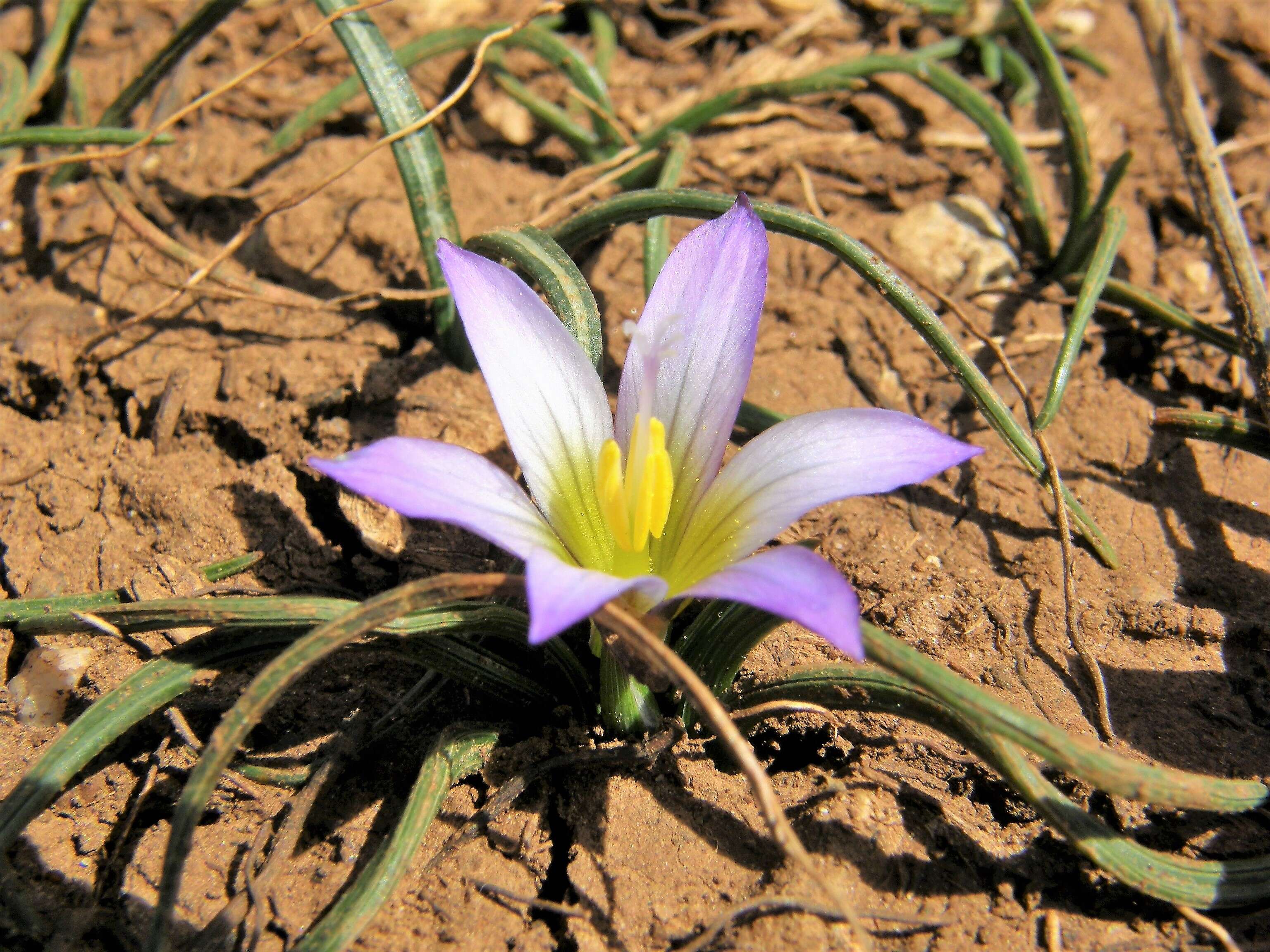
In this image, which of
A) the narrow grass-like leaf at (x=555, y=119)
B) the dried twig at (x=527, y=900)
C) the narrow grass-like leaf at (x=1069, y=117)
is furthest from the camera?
the narrow grass-like leaf at (x=555, y=119)

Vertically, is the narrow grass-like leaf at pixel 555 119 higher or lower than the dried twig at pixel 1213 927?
higher

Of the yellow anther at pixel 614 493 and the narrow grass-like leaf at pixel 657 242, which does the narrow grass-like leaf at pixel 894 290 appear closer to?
the narrow grass-like leaf at pixel 657 242

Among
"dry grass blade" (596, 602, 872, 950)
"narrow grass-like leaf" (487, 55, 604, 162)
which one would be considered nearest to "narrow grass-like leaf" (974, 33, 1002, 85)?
"narrow grass-like leaf" (487, 55, 604, 162)

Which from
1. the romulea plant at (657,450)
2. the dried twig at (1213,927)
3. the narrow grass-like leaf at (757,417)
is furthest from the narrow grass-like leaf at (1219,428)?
the dried twig at (1213,927)

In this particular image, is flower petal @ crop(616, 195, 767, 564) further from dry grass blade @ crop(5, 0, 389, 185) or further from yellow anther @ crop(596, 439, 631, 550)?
dry grass blade @ crop(5, 0, 389, 185)

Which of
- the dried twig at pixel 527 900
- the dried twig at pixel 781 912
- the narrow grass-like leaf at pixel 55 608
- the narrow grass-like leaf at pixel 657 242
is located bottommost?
the dried twig at pixel 781 912

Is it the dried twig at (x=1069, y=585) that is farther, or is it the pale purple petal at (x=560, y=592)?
the dried twig at (x=1069, y=585)

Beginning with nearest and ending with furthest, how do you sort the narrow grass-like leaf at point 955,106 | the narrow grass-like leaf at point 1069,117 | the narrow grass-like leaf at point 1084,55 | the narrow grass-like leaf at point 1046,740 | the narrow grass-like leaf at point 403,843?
1. the narrow grass-like leaf at point 1046,740
2. the narrow grass-like leaf at point 403,843
3. the narrow grass-like leaf at point 1069,117
4. the narrow grass-like leaf at point 955,106
5. the narrow grass-like leaf at point 1084,55
